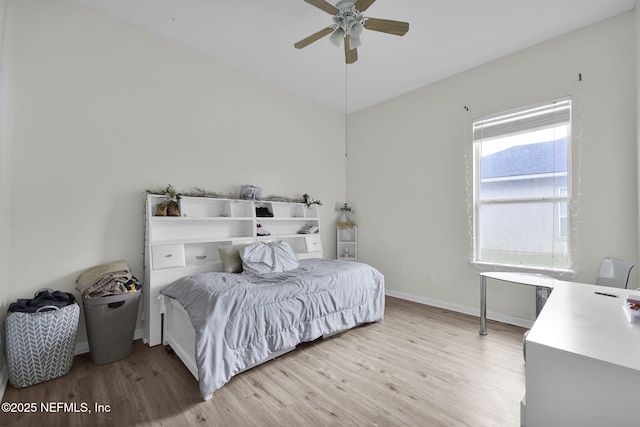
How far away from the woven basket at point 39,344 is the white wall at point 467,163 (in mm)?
3656

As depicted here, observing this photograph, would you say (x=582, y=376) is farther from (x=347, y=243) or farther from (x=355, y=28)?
(x=347, y=243)

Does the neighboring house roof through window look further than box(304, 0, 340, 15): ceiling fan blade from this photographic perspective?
Yes

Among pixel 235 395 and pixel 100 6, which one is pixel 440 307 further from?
pixel 100 6

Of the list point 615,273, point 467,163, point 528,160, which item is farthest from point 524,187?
point 615,273

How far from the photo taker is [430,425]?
5.26 feet

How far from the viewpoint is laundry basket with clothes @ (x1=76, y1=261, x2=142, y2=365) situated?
220 centimetres

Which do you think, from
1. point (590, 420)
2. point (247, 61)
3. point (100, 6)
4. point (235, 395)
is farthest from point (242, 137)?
point (590, 420)

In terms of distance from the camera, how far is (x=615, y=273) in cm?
224

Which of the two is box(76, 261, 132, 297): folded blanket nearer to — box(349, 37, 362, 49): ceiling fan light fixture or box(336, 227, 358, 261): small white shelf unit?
box(349, 37, 362, 49): ceiling fan light fixture

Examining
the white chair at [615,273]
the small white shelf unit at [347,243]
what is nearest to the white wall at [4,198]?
the small white shelf unit at [347,243]

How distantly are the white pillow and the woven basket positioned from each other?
4.56ft

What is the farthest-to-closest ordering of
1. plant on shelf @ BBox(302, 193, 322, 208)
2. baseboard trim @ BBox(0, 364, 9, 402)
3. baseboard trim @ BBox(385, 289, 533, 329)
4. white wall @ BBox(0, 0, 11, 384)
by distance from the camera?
plant on shelf @ BBox(302, 193, 322, 208), baseboard trim @ BBox(385, 289, 533, 329), white wall @ BBox(0, 0, 11, 384), baseboard trim @ BBox(0, 364, 9, 402)

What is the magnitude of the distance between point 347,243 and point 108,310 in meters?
3.20

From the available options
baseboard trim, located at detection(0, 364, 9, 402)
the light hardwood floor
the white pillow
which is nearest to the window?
the light hardwood floor
